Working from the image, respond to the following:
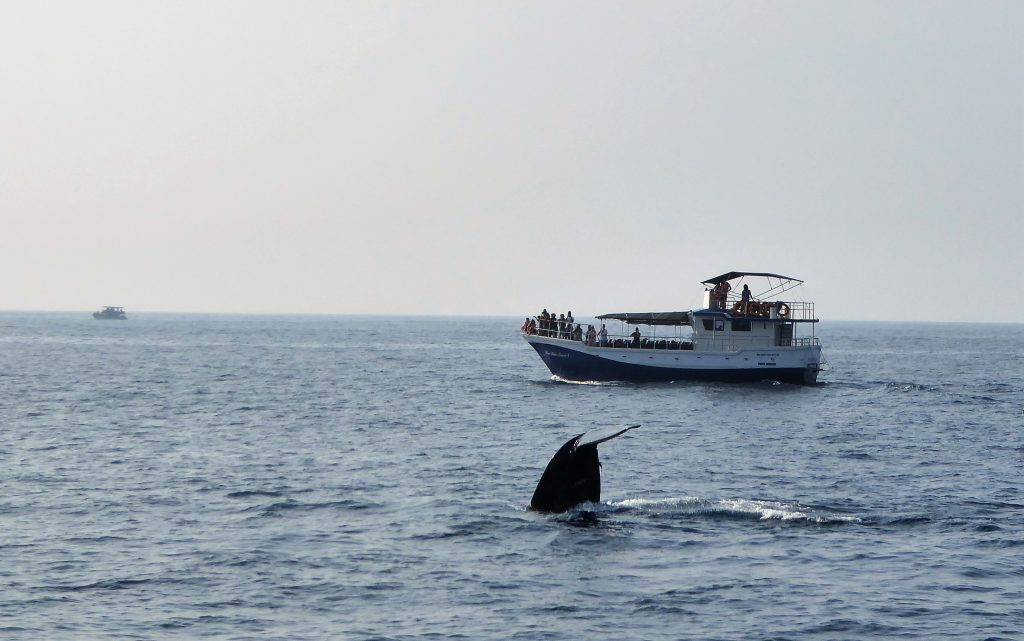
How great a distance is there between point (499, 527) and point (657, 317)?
48706mm

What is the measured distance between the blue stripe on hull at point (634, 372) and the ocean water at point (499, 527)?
1106 centimetres

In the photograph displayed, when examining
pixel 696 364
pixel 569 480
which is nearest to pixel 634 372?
pixel 696 364

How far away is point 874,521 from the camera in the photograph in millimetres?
28531

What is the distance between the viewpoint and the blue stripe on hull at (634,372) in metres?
70.6

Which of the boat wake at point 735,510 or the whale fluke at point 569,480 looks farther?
the boat wake at point 735,510

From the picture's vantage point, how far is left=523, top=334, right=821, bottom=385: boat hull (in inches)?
2766

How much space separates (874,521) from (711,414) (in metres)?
28.6

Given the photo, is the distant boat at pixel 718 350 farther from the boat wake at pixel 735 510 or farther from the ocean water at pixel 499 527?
the boat wake at pixel 735 510

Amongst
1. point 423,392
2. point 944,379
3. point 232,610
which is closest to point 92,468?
point 232,610

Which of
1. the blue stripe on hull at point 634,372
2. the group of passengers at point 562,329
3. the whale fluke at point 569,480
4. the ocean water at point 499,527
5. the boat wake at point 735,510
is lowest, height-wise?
the ocean water at point 499,527

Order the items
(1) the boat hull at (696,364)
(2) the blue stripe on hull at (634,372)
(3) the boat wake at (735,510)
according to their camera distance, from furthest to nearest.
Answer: (2) the blue stripe on hull at (634,372) < (1) the boat hull at (696,364) < (3) the boat wake at (735,510)

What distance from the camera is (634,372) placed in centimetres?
7206

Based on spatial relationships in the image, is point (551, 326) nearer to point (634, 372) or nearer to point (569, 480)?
point (634, 372)

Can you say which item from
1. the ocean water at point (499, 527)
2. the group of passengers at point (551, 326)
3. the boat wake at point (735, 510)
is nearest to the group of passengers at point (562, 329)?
the group of passengers at point (551, 326)
